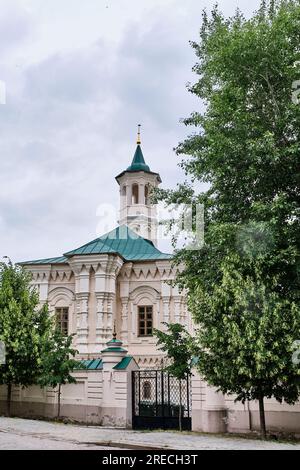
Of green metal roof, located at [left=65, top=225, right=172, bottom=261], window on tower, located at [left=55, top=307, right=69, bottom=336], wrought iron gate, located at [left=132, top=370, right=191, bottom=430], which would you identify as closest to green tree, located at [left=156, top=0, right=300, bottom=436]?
wrought iron gate, located at [left=132, top=370, right=191, bottom=430]

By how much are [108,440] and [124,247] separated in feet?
63.7

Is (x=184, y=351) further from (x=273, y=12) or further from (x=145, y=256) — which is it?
(x=145, y=256)

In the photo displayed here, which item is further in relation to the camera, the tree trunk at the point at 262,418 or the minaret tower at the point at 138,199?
the minaret tower at the point at 138,199

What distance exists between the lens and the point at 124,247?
31.7 meters

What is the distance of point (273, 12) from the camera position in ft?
55.1

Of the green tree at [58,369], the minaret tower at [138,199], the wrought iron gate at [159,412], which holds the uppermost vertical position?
the minaret tower at [138,199]

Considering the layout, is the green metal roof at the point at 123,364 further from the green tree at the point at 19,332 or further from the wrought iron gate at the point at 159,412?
the green tree at the point at 19,332

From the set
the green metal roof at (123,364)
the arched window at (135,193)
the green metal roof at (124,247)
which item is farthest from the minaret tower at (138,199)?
the green metal roof at (123,364)

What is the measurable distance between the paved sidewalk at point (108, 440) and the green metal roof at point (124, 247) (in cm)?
1361

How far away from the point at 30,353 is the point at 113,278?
941 centimetres

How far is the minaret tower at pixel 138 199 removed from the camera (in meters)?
35.6

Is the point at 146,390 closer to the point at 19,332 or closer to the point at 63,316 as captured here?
the point at 19,332

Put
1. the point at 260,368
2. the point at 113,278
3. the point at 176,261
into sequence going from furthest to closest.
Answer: the point at 113,278
the point at 176,261
the point at 260,368
